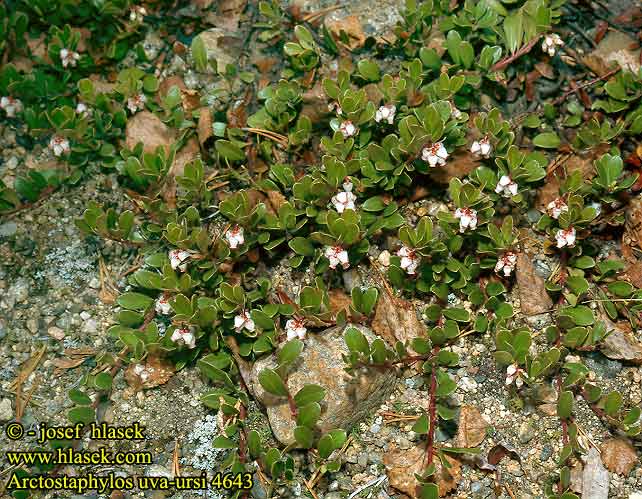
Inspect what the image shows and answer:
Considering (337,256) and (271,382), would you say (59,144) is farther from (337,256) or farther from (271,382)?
(271,382)

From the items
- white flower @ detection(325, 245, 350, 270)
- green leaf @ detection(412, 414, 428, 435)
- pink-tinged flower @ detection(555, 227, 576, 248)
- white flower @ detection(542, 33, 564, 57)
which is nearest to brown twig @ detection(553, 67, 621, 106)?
white flower @ detection(542, 33, 564, 57)

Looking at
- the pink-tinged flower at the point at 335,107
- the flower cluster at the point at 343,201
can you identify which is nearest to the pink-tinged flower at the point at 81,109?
the pink-tinged flower at the point at 335,107

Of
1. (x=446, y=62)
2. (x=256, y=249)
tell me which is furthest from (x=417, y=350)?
(x=446, y=62)

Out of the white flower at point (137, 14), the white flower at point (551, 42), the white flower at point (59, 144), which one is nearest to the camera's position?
the white flower at point (551, 42)

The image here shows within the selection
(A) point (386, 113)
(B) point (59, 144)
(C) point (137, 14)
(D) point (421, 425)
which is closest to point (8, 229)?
(B) point (59, 144)

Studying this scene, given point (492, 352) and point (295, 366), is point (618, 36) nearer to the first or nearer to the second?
point (492, 352)

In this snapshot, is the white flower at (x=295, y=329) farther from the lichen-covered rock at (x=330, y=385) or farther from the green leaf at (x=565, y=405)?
the green leaf at (x=565, y=405)

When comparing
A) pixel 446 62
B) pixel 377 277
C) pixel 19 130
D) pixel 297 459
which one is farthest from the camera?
pixel 19 130
